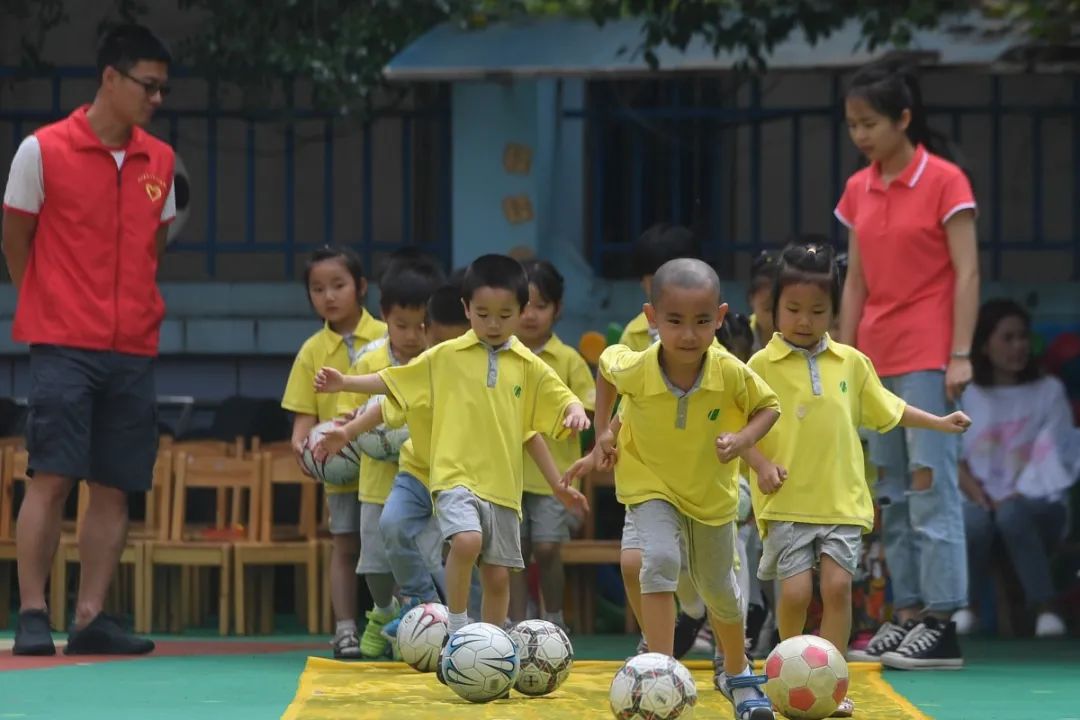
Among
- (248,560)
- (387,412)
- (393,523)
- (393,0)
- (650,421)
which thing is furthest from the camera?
(393,0)

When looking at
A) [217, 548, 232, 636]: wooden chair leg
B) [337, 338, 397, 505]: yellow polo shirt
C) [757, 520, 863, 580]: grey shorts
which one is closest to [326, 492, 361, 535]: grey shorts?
[337, 338, 397, 505]: yellow polo shirt

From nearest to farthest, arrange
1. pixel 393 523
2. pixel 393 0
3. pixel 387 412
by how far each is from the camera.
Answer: pixel 387 412
pixel 393 523
pixel 393 0

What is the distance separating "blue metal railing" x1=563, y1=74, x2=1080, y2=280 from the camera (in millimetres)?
10555

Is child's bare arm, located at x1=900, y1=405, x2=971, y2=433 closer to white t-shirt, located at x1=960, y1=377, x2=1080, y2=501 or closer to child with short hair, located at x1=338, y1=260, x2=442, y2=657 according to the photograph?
child with short hair, located at x1=338, y1=260, x2=442, y2=657

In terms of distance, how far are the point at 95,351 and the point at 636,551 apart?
109 inches

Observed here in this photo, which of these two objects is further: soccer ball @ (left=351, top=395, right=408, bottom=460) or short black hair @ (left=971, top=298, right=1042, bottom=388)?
short black hair @ (left=971, top=298, right=1042, bottom=388)

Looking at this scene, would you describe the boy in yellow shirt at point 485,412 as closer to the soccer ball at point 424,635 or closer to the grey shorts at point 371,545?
the soccer ball at point 424,635

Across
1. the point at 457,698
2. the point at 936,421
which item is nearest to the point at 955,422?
the point at 936,421

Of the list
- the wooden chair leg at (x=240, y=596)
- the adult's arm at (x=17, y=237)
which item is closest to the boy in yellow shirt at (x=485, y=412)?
the adult's arm at (x=17, y=237)

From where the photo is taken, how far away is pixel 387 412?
7.34 meters

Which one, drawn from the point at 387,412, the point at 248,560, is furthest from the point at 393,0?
the point at 387,412

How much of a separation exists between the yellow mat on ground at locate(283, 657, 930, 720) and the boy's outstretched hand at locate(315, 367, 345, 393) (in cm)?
100

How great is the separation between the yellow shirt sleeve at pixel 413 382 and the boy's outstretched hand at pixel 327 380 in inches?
14.4

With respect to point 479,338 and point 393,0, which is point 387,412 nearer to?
point 479,338
